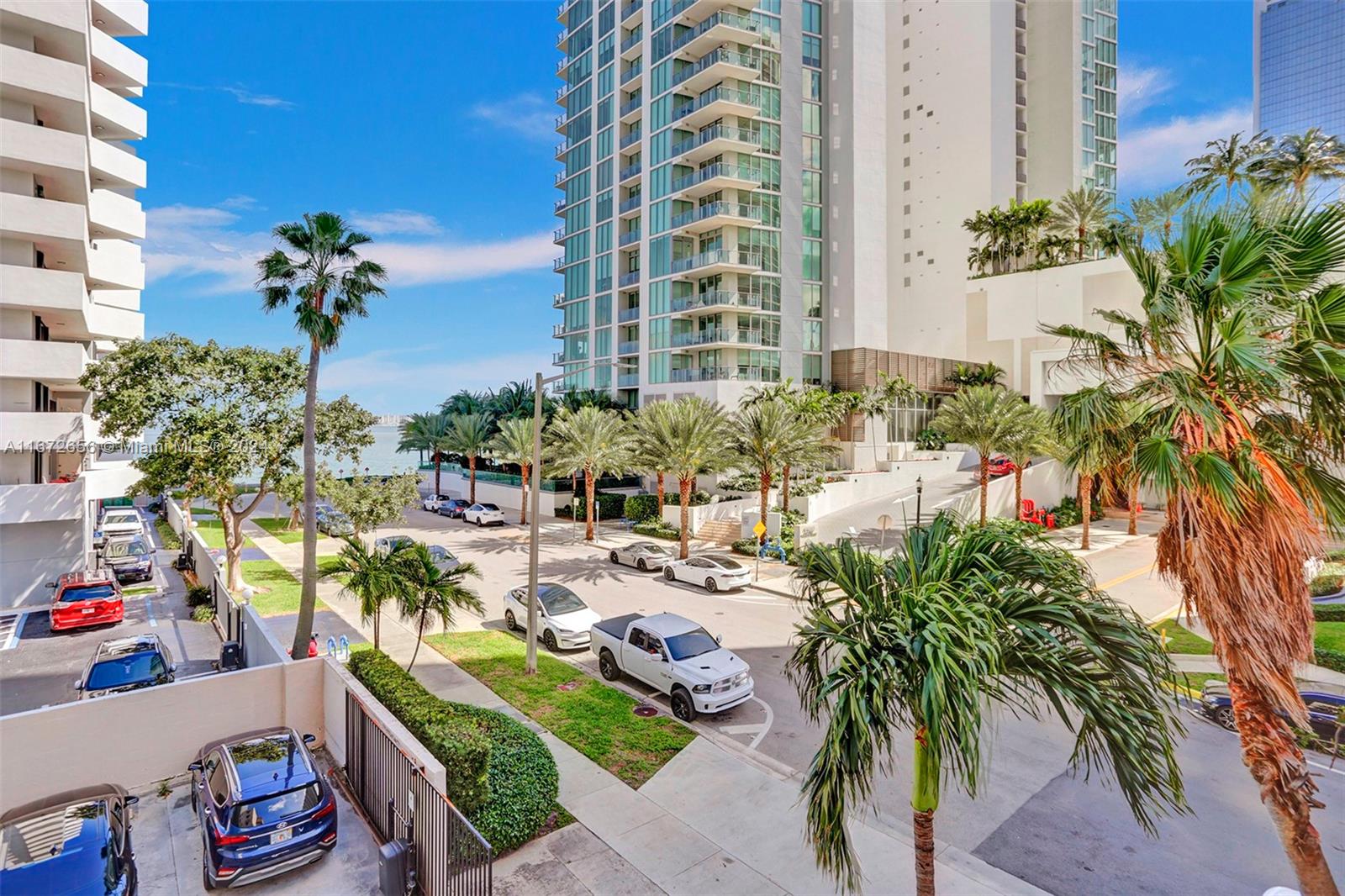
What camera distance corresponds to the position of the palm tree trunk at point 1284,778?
636cm

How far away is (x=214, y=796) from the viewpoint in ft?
28.7

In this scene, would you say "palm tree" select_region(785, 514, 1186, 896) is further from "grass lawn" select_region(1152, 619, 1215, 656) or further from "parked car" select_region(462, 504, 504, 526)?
"parked car" select_region(462, 504, 504, 526)

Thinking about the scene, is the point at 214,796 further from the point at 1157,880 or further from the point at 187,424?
the point at 187,424

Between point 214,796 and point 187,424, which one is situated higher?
point 187,424

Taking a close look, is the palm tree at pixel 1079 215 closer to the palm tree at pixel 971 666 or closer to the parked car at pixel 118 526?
the palm tree at pixel 971 666

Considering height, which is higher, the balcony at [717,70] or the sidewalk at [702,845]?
the balcony at [717,70]

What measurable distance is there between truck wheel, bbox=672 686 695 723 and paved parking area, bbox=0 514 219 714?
12.3 meters

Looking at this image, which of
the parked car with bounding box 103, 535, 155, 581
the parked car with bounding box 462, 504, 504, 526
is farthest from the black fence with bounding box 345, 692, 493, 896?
the parked car with bounding box 462, 504, 504, 526

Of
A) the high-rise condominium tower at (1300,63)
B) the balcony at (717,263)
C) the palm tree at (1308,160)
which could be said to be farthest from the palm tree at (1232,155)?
the high-rise condominium tower at (1300,63)

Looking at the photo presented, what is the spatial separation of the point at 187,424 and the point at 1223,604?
25.6 m

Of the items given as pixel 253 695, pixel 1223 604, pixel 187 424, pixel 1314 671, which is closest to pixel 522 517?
pixel 187 424

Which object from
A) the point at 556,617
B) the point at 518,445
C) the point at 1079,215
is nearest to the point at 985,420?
the point at 556,617

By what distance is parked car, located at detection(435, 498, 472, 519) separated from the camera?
46834 millimetres

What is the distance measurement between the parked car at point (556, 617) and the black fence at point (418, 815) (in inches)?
293
